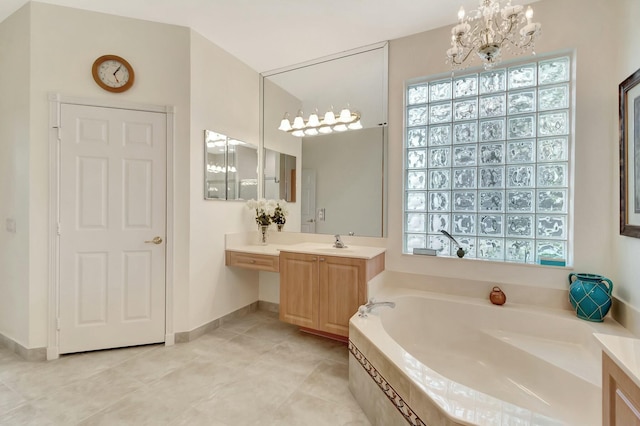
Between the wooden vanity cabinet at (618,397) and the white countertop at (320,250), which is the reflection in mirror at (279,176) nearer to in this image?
the white countertop at (320,250)

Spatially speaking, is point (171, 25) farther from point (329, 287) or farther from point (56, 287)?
point (329, 287)

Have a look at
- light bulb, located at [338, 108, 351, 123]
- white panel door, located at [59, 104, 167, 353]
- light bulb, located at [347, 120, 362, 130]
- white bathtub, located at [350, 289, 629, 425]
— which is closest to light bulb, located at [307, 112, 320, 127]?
light bulb, located at [338, 108, 351, 123]

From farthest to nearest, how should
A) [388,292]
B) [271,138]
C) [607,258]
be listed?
[271,138] → [388,292] → [607,258]

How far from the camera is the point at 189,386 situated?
2029mm

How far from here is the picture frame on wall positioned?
1.71 m

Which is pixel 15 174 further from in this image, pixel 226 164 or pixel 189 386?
pixel 189 386

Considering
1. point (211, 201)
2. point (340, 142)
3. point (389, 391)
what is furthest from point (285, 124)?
point (389, 391)

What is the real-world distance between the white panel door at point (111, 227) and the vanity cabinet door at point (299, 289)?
1.11m

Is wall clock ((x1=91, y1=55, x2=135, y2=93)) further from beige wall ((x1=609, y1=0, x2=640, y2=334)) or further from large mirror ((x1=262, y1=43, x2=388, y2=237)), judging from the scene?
beige wall ((x1=609, y1=0, x2=640, y2=334))

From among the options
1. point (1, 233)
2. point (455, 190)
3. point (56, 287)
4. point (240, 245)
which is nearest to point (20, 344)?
point (56, 287)

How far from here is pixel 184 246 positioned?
8.84 ft

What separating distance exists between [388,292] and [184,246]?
193cm

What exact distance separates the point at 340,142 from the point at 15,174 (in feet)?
9.53

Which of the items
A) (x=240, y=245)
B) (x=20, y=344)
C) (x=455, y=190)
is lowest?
(x=20, y=344)
